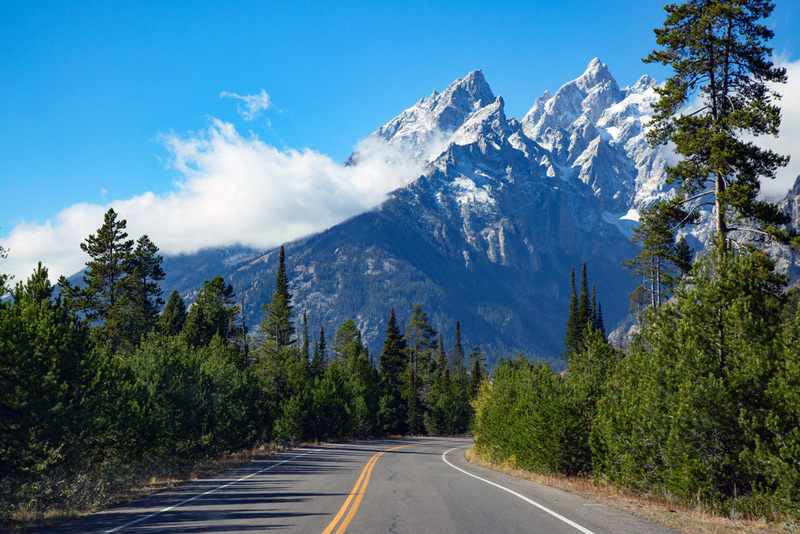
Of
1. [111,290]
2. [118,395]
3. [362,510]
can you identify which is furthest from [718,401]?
[111,290]

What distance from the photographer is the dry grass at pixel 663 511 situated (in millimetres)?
10547

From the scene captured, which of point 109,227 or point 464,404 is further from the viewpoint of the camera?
point 464,404

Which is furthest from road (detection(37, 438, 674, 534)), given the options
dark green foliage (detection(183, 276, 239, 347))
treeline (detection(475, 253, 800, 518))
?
dark green foliage (detection(183, 276, 239, 347))

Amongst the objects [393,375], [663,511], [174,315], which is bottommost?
[663,511]

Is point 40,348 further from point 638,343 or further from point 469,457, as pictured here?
point 469,457

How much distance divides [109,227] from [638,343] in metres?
41.1

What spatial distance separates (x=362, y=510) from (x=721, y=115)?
15793 millimetres

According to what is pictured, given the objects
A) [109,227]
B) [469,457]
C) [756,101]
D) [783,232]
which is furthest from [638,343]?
[109,227]

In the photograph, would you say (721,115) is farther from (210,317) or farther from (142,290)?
(210,317)

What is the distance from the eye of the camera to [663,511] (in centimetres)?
1257

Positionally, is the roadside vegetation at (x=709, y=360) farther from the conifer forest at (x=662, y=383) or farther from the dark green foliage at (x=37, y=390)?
the dark green foliage at (x=37, y=390)

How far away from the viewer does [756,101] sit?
Answer: 16.5 metres

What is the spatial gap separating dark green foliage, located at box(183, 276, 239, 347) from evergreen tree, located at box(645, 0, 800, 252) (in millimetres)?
40827

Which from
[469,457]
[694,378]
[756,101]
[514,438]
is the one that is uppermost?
[756,101]
